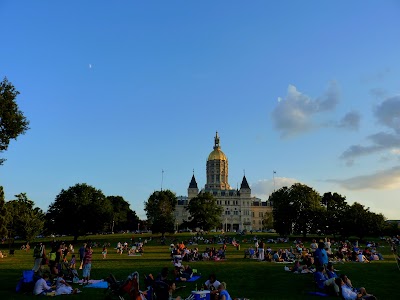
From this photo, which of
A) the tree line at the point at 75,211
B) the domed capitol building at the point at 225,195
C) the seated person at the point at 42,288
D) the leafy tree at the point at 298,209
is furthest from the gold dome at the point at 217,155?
the seated person at the point at 42,288

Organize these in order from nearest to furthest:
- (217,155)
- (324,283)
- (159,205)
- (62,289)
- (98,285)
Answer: (62,289)
(324,283)
(98,285)
(159,205)
(217,155)

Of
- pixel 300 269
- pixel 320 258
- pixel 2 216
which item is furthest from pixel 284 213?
pixel 320 258

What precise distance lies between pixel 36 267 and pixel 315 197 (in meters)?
71.8

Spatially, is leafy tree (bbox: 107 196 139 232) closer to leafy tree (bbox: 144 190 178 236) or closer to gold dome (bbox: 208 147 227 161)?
leafy tree (bbox: 144 190 178 236)

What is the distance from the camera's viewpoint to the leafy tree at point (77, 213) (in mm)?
72562

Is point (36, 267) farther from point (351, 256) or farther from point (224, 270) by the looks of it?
point (351, 256)

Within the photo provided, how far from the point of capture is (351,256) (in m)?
29.2

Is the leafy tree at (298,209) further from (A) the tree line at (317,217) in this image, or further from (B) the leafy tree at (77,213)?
(B) the leafy tree at (77,213)

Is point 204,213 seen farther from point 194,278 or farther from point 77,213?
point 194,278

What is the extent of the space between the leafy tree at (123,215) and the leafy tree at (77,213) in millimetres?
32134

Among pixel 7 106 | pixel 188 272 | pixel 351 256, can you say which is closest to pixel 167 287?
pixel 188 272

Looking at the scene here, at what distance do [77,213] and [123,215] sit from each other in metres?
43.7

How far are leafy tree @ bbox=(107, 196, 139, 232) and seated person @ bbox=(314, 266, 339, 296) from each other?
95.7 metres

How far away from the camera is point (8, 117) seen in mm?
32562
